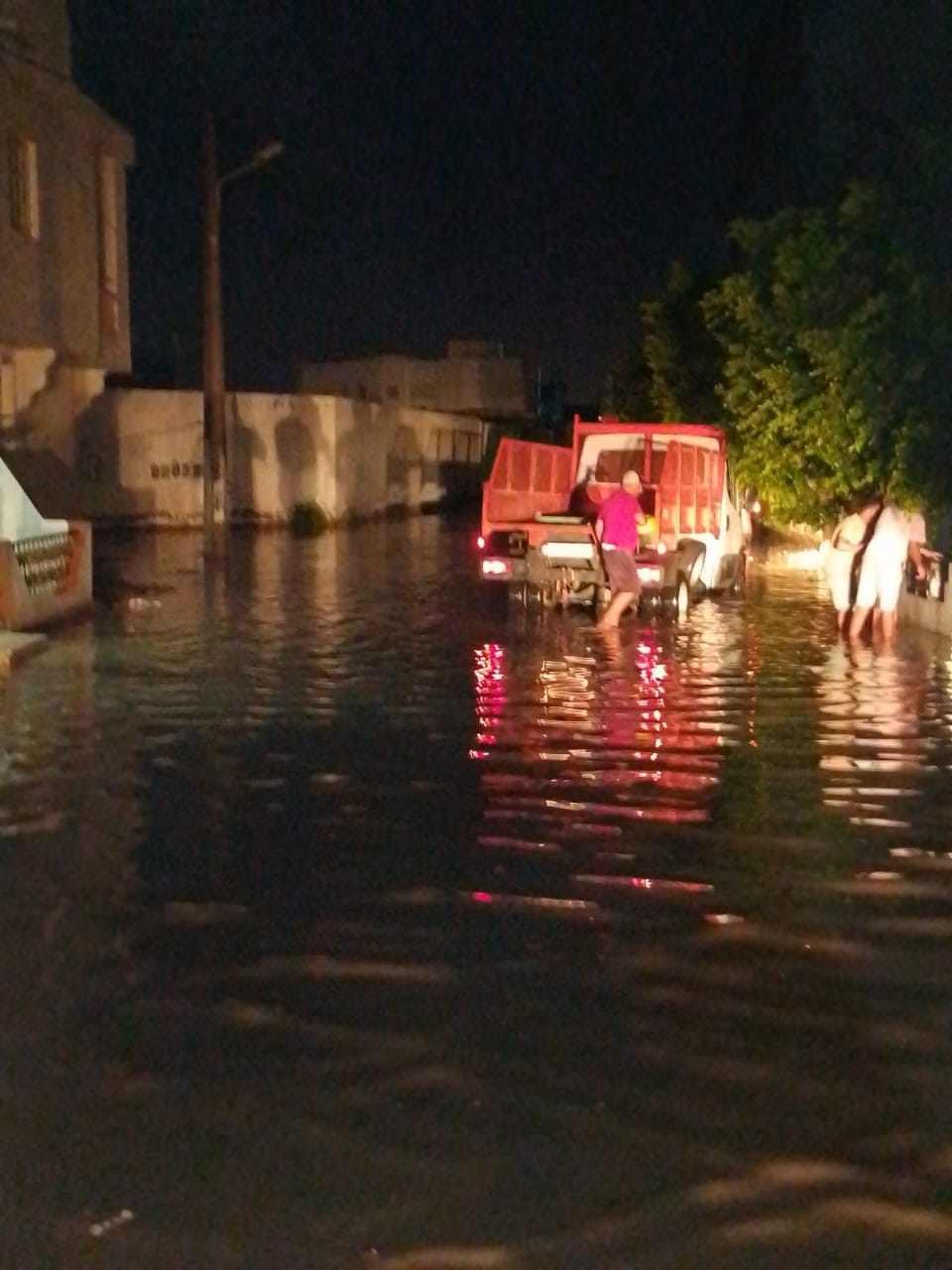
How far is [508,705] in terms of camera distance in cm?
1345

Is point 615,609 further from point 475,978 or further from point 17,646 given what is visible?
point 475,978

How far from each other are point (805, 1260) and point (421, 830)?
15.9 feet

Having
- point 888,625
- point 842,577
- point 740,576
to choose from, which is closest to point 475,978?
point 888,625

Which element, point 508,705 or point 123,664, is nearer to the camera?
point 508,705

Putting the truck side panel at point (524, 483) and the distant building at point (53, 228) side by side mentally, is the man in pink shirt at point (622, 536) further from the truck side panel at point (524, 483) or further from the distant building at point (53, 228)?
the distant building at point (53, 228)

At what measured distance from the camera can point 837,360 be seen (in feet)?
65.0

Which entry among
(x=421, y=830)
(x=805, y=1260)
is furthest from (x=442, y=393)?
(x=805, y=1260)

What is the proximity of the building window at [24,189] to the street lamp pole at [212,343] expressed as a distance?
20.9 ft

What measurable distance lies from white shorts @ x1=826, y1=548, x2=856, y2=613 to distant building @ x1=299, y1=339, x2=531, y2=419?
48815 mm

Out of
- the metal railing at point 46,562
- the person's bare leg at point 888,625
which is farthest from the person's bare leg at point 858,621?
the metal railing at point 46,562

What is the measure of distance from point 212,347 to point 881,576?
18.4m

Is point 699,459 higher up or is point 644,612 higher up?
point 699,459

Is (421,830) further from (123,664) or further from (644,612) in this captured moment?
(644,612)

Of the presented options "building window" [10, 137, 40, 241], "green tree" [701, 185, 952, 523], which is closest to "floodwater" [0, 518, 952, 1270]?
"green tree" [701, 185, 952, 523]
